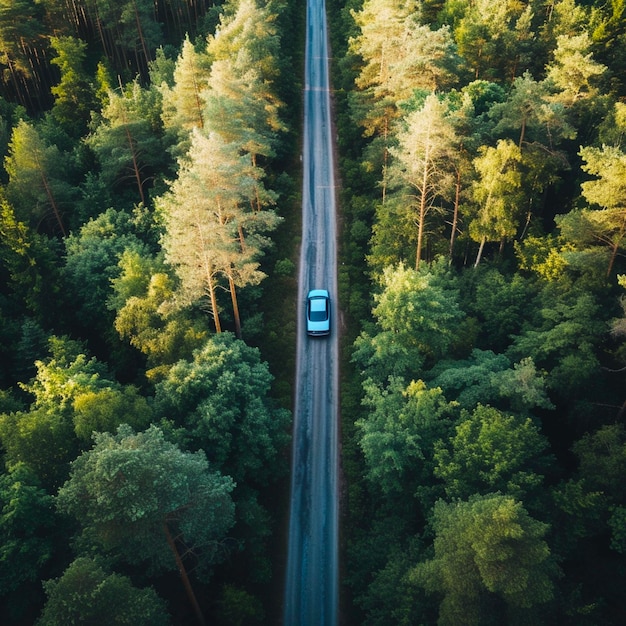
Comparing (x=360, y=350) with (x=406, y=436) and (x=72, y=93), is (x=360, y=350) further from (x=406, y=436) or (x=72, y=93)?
(x=72, y=93)

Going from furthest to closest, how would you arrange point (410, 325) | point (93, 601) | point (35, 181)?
point (35, 181)
point (410, 325)
point (93, 601)

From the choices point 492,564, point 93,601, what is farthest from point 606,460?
point 93,601

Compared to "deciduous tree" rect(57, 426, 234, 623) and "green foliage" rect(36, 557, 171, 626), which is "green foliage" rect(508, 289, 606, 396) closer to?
"deciduous tree" rect(57, 426, 234, 623)

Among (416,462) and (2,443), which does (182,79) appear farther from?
(416,462)

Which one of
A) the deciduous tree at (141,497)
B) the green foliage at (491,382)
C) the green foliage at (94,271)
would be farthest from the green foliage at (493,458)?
the green foliage at (94,271)

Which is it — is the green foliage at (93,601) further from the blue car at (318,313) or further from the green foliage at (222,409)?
the blue car at (318,313)


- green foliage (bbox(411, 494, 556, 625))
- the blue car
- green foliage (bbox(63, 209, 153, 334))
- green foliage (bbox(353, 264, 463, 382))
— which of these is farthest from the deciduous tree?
the blue car
